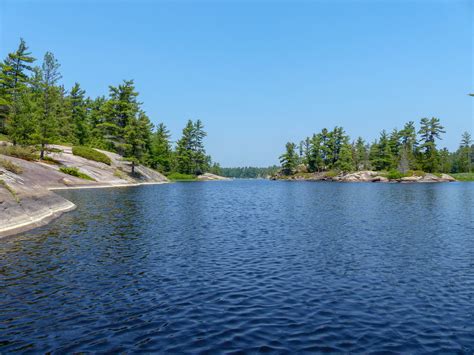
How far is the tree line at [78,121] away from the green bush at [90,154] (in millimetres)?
4901

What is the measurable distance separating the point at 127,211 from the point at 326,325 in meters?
27.7

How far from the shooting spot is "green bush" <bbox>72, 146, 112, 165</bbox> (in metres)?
71.7

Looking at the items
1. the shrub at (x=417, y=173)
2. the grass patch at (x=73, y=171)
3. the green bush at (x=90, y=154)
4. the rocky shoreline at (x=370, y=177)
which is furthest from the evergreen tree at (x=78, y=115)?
the shrub at (x=417, y=173)

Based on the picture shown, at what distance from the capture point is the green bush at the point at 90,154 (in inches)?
2823

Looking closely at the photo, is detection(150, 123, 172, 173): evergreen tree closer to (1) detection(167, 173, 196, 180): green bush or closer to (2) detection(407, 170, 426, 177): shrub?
(1) detection(167, 173, 196, 180): green bush

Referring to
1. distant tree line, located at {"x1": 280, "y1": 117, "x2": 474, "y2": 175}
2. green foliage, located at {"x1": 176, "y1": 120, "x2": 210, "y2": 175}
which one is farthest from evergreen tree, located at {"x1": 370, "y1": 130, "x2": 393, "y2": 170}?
green foliage, located at {"x1": 176, "y1": 120, "x2": 210, "y2": 175}

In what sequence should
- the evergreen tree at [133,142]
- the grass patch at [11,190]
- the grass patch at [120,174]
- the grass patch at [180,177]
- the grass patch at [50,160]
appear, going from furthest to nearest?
1. the grass patch at [180,177]
2. the evergreen tree at [133,142]
3. the grass patch at [120,174]
4. the grass patch at [50,160]
5. the grass patch at [11,190]

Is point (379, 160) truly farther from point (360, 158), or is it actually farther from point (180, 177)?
point (180, 177)

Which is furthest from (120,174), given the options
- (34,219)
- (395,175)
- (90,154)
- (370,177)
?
(370,177)

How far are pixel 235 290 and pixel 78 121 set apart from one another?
339ft

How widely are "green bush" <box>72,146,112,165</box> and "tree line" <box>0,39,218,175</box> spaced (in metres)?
4.90

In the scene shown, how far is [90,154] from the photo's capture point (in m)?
73.6

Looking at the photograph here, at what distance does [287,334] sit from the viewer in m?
9.40

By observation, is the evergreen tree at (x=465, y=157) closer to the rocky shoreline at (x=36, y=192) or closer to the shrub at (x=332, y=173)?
the shrub at (x=332, y=173)
